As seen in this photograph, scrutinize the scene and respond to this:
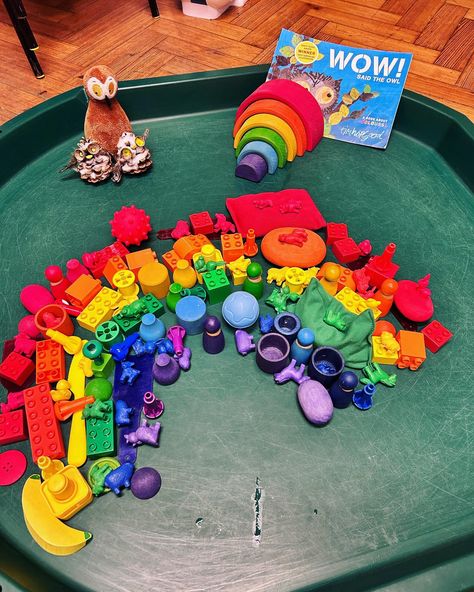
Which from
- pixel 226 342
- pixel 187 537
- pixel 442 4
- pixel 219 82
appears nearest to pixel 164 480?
Result: pixel 187 537

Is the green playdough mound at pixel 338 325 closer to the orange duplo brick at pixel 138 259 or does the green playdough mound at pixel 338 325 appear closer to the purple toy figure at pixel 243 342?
the purple toy figure at pixel 243 342

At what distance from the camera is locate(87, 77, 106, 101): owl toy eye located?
91cm

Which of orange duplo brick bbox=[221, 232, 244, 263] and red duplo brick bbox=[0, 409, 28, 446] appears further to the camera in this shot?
orange duplo brick bbox=[221, 232, 244, 263]

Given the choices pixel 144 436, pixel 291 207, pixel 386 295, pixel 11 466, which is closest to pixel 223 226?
pixel 291 207

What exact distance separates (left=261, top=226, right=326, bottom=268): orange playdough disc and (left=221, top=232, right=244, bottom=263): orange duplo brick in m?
0.05

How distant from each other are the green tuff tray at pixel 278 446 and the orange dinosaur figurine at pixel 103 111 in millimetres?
111

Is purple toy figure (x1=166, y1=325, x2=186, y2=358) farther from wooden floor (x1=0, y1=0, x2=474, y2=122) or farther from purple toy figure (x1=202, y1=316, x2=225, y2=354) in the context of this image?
wooden floor (x1=0, y1=0, x2=474, y2=122)

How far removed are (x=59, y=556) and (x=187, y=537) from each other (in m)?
0.18

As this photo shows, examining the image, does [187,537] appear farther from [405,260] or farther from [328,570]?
[405,260]

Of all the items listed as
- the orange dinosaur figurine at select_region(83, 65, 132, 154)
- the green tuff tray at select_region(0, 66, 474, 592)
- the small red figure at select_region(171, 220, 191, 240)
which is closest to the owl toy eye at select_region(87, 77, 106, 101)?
the orange dinosaur figurine at select_region(83, 65, 132, 154)

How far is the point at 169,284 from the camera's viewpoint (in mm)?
864

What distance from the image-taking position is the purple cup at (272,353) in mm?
752

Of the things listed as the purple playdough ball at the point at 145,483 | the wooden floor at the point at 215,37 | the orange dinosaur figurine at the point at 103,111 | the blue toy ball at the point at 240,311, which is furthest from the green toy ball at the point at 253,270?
the wooden floor at the point at 215,37

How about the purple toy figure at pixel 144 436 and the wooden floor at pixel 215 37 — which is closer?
the purple toy figure at pixel 144 436
